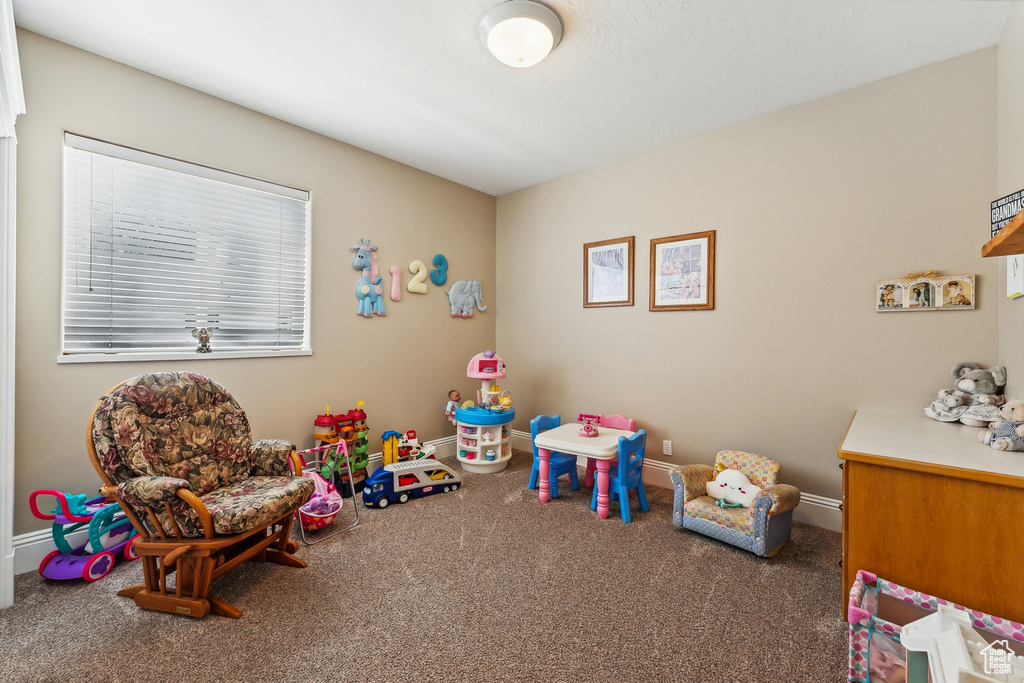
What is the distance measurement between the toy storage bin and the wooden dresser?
0.23 ft

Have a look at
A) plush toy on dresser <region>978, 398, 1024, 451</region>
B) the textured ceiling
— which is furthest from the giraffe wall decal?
plush toy on dresser <region>978, 398, 1024, 451</region>

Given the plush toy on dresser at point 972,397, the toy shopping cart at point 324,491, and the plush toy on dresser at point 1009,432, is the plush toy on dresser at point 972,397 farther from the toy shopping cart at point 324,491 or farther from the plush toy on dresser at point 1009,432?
the toy shopping cart at point 324,491

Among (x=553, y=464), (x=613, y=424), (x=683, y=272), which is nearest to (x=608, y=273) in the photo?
(x=683, y=272)

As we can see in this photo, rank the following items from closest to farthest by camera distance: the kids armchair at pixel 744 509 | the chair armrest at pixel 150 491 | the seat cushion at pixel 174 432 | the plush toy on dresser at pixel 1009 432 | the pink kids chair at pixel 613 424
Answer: the plush toy on dresser at pixel 1009 432 → the chair armrest at pixel 150 491 → the seat cushion at pixel 174 432 → the kids armchair at pixel 744 509 → the pink kids chair at pixel 613 424

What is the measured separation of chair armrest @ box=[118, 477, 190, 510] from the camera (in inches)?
68.4

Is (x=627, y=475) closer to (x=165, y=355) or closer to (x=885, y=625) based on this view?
(x=885, y=625)

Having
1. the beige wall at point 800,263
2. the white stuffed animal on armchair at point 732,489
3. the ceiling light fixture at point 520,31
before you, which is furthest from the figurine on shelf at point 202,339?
the white stuffed animal on armchair at point 732,489

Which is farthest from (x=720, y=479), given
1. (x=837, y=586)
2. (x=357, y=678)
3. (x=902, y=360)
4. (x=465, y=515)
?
(x=357, y=678)

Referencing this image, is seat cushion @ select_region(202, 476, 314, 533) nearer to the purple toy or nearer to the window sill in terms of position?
the purple toy

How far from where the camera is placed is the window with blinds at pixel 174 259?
2.31m

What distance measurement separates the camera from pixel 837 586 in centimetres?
201

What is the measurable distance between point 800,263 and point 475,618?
9.10ft

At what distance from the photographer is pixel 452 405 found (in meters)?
3.98

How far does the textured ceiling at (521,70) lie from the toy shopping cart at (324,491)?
2264 mm
